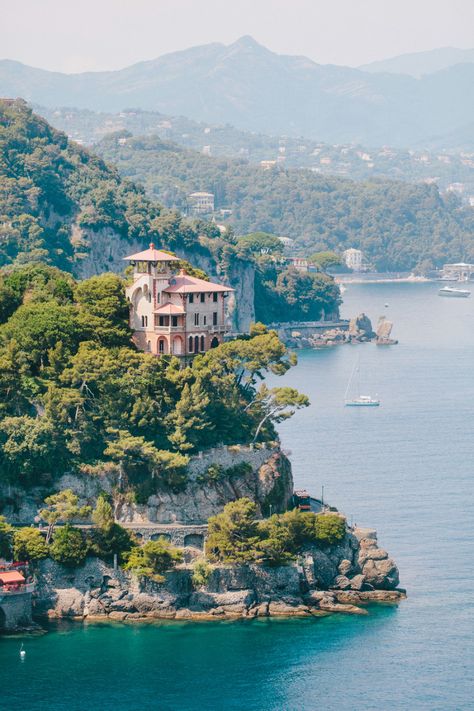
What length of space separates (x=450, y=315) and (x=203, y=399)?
125212mm

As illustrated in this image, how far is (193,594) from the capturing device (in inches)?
2753

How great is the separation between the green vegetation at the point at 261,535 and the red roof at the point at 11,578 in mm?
7737

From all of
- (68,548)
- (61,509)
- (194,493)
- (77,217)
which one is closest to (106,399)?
(194,493)

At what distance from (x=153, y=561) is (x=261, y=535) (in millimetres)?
4697

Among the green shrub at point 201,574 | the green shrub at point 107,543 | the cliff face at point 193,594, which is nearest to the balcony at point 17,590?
the cliff face at point 193,594

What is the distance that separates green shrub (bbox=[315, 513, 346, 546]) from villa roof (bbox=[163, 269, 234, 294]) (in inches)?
463

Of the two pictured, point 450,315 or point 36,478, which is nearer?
point 36,478

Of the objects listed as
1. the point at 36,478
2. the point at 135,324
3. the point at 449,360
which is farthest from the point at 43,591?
the point at 449,360

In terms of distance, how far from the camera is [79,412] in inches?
2911

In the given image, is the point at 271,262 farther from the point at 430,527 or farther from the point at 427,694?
the point at 427,694

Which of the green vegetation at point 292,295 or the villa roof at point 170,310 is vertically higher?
the villa roof at point 170,310

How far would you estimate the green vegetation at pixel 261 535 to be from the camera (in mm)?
70250

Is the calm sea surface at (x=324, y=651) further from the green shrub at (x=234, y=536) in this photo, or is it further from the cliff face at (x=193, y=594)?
the green shrub at (x=234, y=536)

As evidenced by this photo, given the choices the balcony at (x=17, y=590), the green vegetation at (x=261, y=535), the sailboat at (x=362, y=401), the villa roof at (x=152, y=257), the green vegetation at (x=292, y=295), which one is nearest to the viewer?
the balcony at (x=17, y=590)
